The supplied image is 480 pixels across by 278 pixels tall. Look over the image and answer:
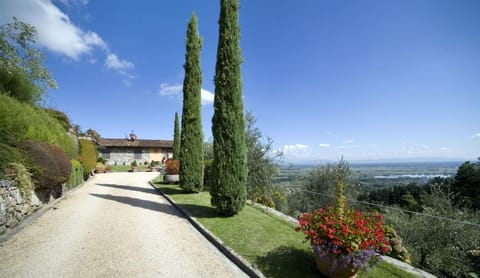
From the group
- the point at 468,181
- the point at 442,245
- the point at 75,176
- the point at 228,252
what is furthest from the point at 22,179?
the point at 468,181

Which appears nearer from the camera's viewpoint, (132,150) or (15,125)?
(15,125)

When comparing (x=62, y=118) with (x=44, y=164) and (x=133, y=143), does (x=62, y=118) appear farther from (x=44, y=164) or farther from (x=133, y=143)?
(x=133, y=143)

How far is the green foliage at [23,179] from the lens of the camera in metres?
5.16

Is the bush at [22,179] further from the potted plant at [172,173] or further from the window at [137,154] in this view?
the window at [137,154]

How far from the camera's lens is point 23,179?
5.29 m

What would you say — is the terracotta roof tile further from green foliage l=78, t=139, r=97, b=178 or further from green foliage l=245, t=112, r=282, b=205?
green foliage l=245, t=112, r=282, b=205

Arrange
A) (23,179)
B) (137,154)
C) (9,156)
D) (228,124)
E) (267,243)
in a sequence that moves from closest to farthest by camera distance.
→ (267,243), (9,156), (23,179), (228,124), (137,154)

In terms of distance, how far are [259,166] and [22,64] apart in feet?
43.5

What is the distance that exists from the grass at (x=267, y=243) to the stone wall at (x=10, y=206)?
13.7 ft

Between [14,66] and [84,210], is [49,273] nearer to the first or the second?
[84,210]

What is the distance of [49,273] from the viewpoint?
305cm

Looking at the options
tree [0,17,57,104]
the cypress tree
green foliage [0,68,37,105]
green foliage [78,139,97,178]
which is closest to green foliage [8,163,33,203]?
green foliage [0,68,37,105]

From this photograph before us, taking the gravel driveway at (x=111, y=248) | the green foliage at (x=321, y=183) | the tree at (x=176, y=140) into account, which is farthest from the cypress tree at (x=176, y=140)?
the gravel driveway at (x=111, y=248)

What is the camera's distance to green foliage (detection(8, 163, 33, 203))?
516cm
